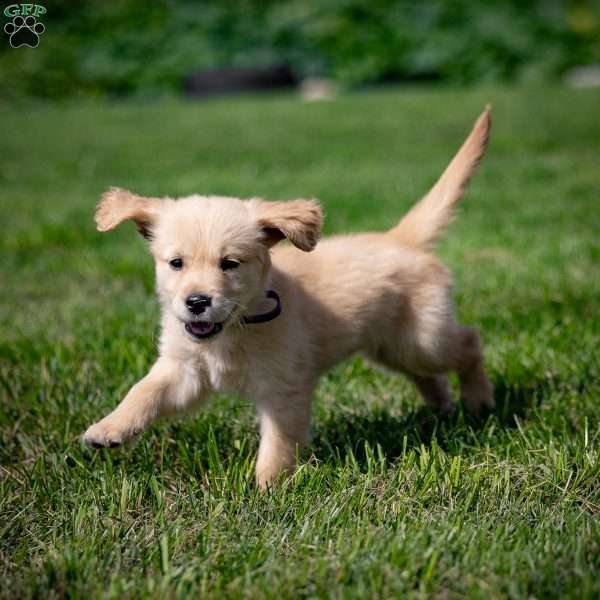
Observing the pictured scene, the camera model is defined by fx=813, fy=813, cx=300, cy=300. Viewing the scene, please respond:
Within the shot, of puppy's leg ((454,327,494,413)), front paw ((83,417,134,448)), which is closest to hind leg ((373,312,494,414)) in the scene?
puppy's leg ((454,327,494,413))

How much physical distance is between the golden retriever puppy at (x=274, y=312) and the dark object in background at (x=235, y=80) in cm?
1262

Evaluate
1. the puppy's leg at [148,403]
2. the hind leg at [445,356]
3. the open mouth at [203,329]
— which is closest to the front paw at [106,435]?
the puppy's leg at [148,403]

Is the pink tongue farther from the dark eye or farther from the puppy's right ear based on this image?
the puppy's right ear

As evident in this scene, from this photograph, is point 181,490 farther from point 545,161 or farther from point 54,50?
point 54,50

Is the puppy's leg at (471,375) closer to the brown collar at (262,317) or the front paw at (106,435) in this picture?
the brown collar at (262,317)

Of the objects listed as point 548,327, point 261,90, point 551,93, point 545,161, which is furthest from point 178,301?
point 261,90

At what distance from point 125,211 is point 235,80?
13.0 metres

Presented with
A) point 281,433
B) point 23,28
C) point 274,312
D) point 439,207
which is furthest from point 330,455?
point 23,28

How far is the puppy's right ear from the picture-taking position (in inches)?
88.3

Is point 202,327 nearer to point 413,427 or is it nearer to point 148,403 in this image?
point 148,403

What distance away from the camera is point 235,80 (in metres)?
14.7

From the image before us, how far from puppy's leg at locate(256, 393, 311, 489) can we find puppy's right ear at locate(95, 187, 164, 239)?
61 cm

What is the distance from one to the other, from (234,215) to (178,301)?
32 cm

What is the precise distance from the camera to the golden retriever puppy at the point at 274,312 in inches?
83.7
